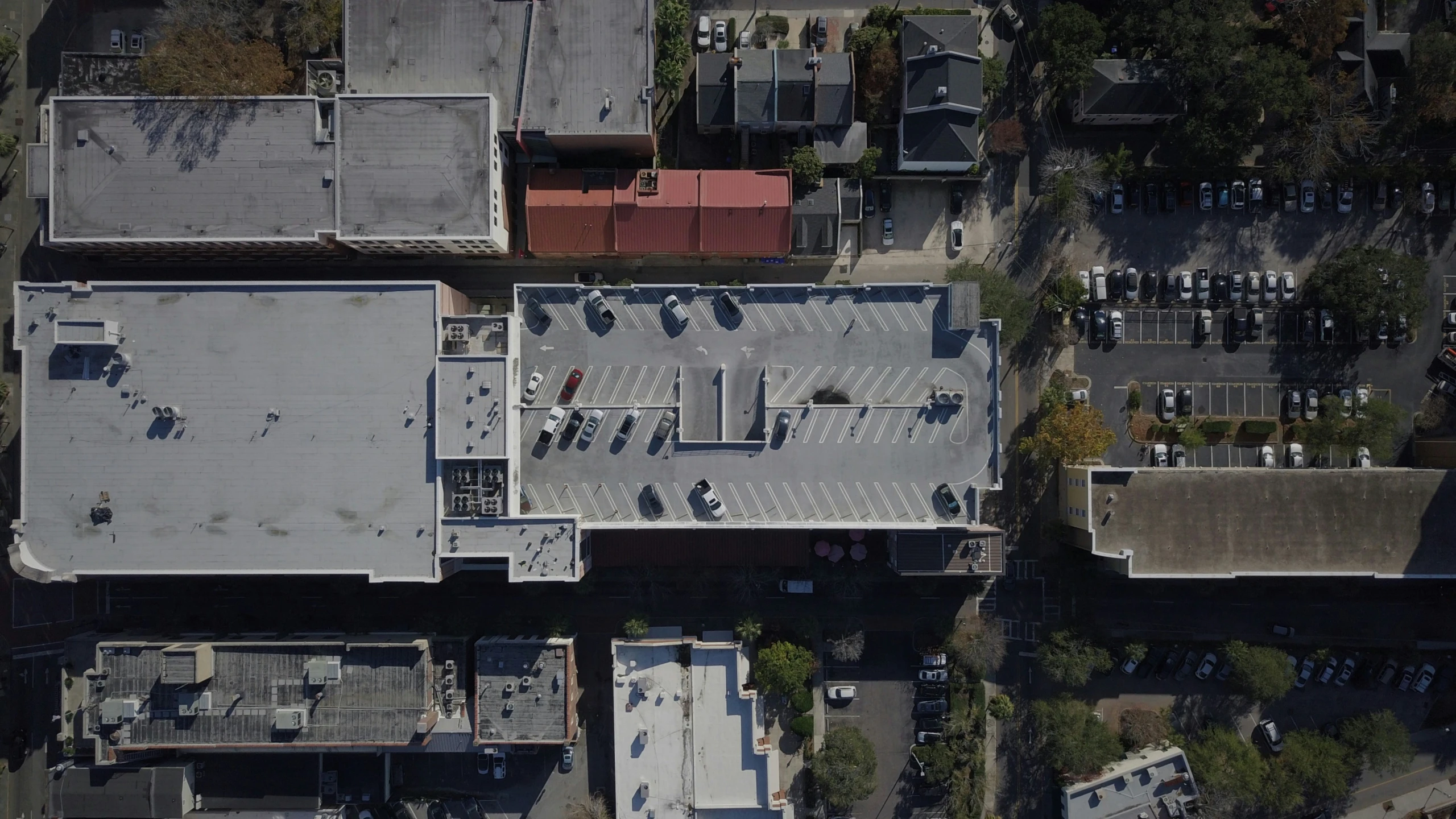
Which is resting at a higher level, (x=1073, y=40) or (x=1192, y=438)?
→ (x=1073, y=40)

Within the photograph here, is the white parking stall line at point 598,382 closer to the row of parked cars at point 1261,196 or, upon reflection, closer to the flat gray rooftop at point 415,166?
the flat gray rooftop at point 415,166

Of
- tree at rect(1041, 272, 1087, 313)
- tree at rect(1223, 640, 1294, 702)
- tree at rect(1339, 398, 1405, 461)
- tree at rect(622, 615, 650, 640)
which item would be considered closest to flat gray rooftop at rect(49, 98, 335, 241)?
tree at rect(622, 615, 650, 640)

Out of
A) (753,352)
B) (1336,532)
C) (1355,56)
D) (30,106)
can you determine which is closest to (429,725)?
(753,352)

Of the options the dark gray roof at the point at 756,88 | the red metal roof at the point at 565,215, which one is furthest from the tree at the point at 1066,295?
the red metal roof at the point at 565,215

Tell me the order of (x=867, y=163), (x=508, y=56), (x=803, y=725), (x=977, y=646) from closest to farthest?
1. (x=508, y=56)
2. (x=867, y=163)
3. (x=977, y=646)
4. (x=803, y=725)

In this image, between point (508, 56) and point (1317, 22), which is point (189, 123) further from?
point (1317, 22)

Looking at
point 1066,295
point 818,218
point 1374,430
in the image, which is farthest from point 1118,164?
point 1374,430
